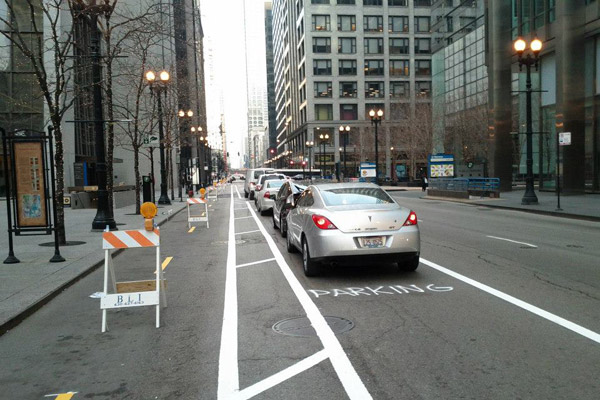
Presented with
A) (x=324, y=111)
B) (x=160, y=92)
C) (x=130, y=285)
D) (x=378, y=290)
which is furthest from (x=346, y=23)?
(x=130, y=285)

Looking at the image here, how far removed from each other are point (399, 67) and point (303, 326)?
90238 millimetres

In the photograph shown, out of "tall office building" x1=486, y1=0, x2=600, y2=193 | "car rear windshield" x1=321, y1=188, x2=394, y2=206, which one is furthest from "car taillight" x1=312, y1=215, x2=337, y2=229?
"tall office building" x1=486, y1=0, x2=600, y2=193

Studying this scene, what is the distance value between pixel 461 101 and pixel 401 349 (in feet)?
160

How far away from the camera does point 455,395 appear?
402 centimetres

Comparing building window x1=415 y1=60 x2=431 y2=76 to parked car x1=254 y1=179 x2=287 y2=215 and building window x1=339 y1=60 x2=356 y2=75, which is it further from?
parked car x1=254 y1=179 x2=287 y2=215

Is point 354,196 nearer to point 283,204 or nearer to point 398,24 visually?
point 283,204

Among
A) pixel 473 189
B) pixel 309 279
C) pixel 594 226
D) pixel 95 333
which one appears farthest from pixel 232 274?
pixel 473 189

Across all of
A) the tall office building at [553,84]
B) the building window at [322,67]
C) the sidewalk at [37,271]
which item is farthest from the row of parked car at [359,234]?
the building window at [322,67]

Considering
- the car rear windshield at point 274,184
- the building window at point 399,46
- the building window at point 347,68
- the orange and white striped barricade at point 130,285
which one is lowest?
the orange and white striped barricade at point 130,285

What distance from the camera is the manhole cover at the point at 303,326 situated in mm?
5719

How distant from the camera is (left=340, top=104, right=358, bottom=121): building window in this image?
8975 centimetres

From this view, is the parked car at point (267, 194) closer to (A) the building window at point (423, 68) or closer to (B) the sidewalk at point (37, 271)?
(B) the sidewalk at point (37, 271)

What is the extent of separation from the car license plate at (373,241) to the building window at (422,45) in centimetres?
8947

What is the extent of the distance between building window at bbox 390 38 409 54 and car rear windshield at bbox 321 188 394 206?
86.2 metres
